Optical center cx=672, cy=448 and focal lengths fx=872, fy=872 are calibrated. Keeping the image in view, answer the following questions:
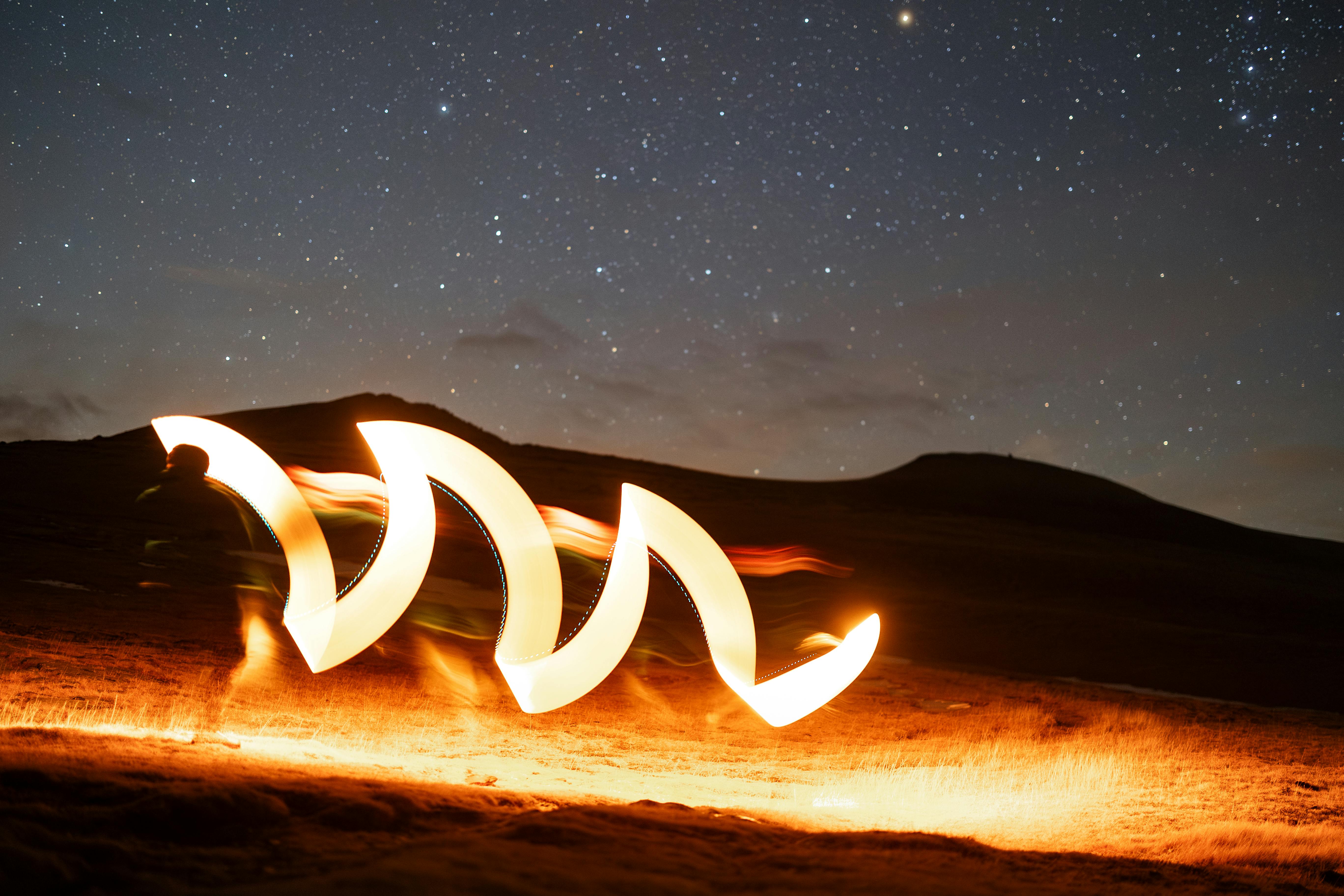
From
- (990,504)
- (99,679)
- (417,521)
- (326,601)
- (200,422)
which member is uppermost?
(990,504)

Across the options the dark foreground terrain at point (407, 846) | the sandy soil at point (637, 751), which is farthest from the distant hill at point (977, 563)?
the dark foreground terrain at point (407, 846)

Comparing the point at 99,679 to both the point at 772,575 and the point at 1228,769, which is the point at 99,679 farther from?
the point at 772,575

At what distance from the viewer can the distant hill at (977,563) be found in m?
17.9

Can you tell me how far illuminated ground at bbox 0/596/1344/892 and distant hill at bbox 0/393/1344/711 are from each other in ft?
13.1

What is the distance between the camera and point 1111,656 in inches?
717

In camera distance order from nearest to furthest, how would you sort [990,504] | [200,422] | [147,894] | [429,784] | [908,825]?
[147,894]
[429,784]
[908,825]
[200,422]
[990,504]

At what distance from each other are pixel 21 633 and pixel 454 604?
29.1 feet

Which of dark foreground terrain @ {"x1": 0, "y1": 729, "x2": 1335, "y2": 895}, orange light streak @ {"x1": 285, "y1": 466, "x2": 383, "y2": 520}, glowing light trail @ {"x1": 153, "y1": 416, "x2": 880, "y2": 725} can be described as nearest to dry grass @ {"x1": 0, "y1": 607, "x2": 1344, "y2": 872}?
glowing light trail @ {"x1": 153, "y1": 416, "x2": 880, "y2": 725}

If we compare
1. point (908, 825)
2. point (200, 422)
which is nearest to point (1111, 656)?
point (908, 825)

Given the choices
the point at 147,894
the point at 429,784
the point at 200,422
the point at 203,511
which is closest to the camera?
the point at 147,894

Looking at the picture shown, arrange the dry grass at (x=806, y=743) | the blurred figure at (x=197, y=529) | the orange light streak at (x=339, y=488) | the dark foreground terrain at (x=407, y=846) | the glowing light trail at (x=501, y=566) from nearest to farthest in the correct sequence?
the dark foreground terrain at (x=407, y=846), the dry grass at (x=806, y=743), the glowing light trail at (x=501, y=566), the orange light streak at (x=339, y=488), the blurred figure at (x=197, y=529)

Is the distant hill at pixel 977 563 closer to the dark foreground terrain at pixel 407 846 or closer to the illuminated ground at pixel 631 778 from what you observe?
the illuminated ground at pixel 631 778

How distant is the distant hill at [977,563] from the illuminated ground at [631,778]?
13.1ft

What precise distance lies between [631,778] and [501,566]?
2343mm
